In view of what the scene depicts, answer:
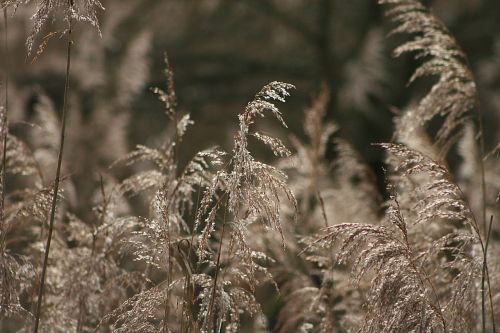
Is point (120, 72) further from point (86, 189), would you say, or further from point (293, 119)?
point (293, 119)

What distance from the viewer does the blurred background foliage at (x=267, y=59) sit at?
12.0 m

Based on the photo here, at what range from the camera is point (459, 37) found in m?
12.5

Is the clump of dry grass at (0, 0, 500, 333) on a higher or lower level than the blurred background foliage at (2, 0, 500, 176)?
lower

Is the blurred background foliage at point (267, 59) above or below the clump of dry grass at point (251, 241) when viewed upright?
above

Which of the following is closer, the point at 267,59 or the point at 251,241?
the point at 251,241

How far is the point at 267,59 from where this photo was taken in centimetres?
1422

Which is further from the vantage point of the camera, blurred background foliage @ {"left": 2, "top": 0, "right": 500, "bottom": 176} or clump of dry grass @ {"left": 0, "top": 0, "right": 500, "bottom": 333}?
blurred background foliage @ {"left": 2, "top": 0, "right": 500, "bottom": 176}

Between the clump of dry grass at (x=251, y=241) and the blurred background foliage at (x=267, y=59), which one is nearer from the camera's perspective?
the clump of dry grass at (x=251, y=241)

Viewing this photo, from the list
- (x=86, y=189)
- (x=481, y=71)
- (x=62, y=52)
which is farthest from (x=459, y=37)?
(x=86, y=189)

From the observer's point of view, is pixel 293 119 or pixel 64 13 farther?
pixel 293 119

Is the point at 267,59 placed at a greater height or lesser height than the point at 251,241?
greater

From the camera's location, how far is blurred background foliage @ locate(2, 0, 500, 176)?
12.0 metres

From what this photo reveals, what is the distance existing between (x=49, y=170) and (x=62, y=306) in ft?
9.67

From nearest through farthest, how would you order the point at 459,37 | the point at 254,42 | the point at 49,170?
1. the point at 49,170
2. the point at 459,37
3. the point at 254,42
